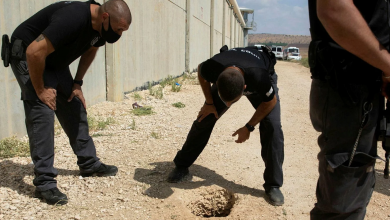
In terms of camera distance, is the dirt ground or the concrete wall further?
the concrete wall

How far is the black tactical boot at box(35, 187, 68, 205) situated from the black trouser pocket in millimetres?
2073

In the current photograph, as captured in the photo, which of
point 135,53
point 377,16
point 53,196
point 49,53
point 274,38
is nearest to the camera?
point 377,16

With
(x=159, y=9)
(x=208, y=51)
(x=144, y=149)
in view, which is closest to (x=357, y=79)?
(x=144, y=149)

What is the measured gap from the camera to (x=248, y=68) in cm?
252

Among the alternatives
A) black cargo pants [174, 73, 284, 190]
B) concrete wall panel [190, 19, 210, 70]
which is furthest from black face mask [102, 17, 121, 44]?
concrete wall panel [190, 19, 210, 70]

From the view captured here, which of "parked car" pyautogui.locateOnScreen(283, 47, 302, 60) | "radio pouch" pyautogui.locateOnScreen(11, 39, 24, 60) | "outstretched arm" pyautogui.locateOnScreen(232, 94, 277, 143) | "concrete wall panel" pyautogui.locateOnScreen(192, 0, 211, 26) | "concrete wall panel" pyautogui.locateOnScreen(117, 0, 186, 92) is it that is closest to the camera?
"radio pouch" pyautogui.locateOnScreen(11, 39, 24, 60)

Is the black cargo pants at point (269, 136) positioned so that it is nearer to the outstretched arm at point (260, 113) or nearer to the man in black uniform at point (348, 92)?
the outstretched arm at point (260, 113)

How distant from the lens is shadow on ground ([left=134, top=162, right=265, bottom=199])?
3.11 m

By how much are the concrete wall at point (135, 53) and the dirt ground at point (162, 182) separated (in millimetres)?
822

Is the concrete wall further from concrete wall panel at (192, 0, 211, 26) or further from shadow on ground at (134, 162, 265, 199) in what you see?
shadow on ground at (134, 162, 265, 199)

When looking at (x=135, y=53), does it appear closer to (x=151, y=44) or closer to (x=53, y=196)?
(x=151, y=44)

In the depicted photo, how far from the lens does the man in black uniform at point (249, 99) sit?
2.43m

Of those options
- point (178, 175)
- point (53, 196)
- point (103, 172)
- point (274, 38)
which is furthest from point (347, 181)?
point (274, 38)

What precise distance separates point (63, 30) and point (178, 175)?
65.5 inches
